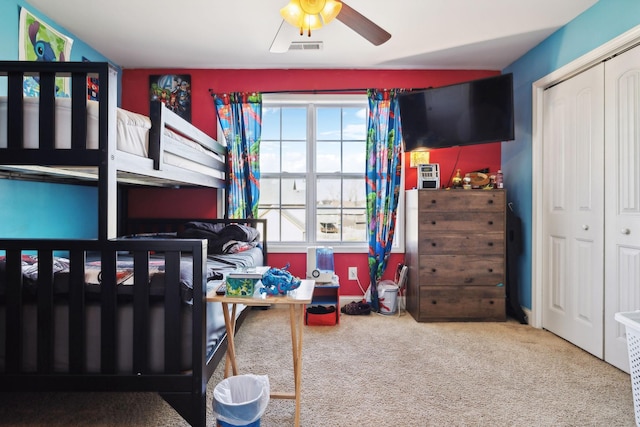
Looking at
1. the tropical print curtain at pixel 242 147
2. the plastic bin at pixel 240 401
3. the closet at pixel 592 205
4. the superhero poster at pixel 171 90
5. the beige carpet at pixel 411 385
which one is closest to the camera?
the plastic bin at pixel 240 401

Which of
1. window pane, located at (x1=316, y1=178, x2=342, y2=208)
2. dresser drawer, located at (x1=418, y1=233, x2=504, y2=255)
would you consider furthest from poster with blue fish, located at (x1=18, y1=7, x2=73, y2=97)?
dresser drawer, located at (x1=418, y1=233, x2=504, y2=255)

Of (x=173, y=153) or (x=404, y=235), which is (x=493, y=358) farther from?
(x=173, y=153)

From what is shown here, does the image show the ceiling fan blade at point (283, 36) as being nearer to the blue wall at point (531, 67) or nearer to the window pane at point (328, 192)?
the window pane at point (328, 192)

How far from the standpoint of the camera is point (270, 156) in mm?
3586

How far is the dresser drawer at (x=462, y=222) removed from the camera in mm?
2975

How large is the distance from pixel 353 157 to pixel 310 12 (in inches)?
79.8

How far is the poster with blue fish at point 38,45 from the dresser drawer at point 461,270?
10.1ft

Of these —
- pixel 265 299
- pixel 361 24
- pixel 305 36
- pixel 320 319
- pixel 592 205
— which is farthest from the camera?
pixel 320 319

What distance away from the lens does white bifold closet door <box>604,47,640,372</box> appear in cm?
205

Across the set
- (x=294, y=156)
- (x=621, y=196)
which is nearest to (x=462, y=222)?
(x=621, y=196)

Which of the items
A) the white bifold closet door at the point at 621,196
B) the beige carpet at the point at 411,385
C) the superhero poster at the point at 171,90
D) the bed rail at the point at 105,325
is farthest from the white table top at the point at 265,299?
the superhero poster at the point at 171,90

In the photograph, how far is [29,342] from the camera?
4.58ft

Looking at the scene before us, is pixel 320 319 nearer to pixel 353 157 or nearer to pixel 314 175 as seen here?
pixel 314 175

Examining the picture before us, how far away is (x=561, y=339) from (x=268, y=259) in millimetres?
2555
